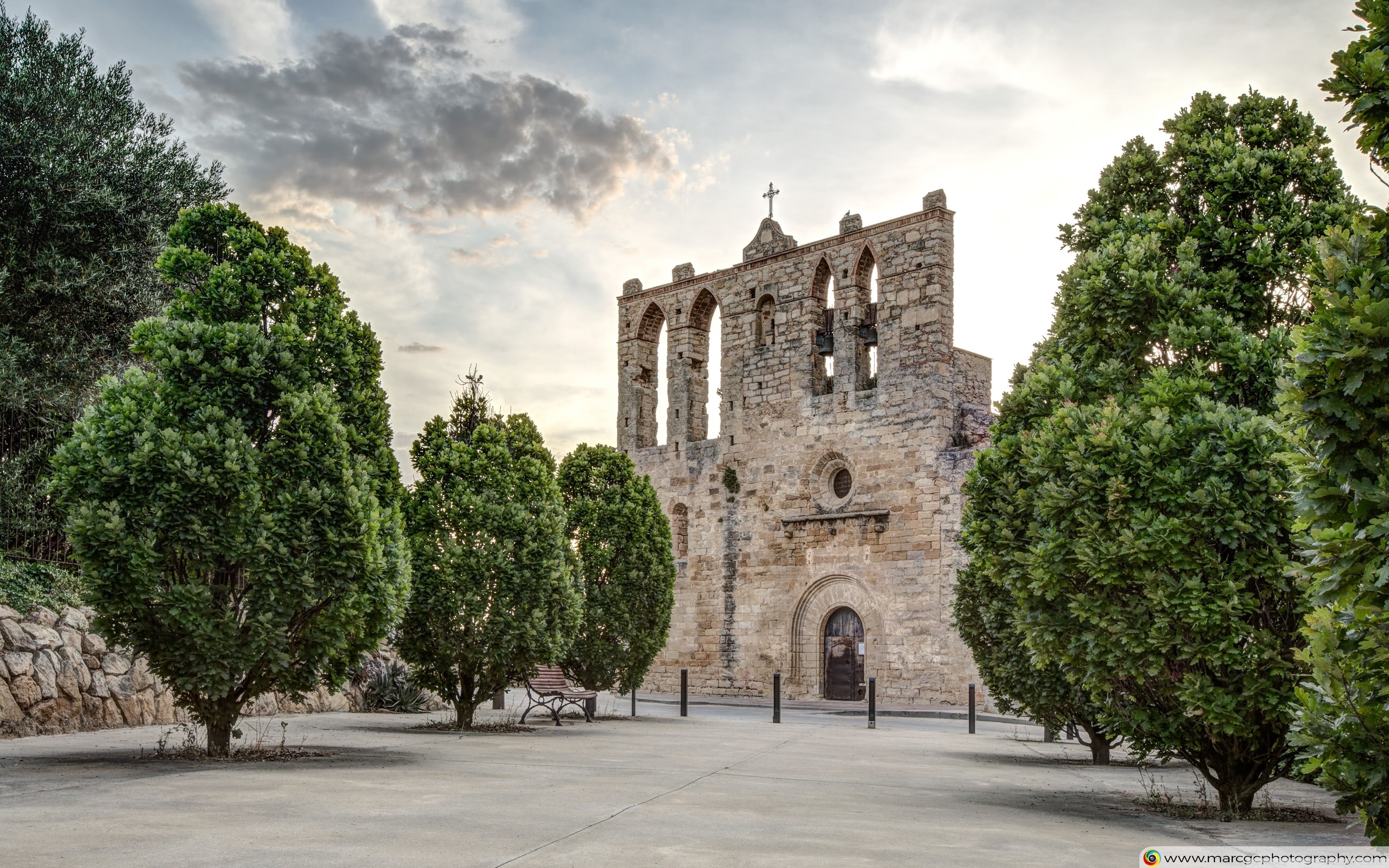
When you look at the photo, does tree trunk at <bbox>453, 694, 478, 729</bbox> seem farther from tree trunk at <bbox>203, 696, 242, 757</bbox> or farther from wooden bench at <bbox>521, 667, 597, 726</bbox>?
tree trunk at <bbox>203, 696, 242, 757</bbox>

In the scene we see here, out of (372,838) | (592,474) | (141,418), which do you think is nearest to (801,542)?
(592,474)

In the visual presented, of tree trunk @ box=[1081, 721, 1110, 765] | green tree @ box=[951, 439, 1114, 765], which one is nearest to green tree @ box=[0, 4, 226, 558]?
green tree @ box=[951, 439, 1114, 765]

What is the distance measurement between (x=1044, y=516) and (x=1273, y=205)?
3.31m

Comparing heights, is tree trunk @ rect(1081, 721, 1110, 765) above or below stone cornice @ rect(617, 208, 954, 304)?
below

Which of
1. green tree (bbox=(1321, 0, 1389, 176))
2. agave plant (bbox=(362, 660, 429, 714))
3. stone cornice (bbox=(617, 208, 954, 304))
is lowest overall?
agave plant (bbox=(362, 660, 429, 714))

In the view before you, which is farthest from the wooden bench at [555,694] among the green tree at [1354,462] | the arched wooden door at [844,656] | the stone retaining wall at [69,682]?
the green tree at [1354,462]

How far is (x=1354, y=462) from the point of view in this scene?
451cm

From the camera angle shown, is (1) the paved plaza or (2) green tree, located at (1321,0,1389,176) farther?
(1) the paved plaza

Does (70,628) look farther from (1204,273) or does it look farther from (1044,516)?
(1204,273)

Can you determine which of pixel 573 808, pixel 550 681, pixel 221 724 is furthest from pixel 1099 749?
pixel 221 724

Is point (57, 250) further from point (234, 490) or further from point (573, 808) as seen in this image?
point (573, 808)

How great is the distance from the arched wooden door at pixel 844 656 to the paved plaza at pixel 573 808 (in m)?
12.0

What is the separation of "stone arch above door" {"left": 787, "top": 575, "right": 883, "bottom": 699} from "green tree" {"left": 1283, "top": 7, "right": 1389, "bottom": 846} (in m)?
20.2

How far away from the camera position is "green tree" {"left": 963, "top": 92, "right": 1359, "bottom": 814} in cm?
726
